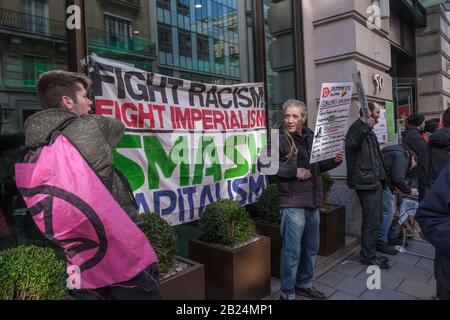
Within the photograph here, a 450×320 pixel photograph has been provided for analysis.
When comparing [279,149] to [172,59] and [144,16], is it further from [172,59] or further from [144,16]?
[144,16]

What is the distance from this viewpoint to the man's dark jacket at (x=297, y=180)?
129 inches

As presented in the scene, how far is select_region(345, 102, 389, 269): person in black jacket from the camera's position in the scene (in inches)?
172

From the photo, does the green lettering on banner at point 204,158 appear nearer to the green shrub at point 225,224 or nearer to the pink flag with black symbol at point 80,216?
the green shrub at point 225,224

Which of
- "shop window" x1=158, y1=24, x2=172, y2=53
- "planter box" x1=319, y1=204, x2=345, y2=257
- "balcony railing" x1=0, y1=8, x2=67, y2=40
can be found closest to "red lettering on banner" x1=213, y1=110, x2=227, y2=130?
"shop window" x1=158, y1=24, x2=172, y2=53

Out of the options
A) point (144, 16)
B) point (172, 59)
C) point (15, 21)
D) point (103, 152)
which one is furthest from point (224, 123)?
point (103, 152)

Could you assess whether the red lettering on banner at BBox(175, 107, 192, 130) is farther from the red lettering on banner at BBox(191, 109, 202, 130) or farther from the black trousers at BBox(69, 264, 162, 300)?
the black trousers at BBox(69, 264, 162, 300)

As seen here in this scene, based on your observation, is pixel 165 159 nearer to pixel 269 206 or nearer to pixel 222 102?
pixel 222 102

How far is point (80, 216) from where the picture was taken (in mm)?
1489

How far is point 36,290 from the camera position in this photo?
1.88 metres

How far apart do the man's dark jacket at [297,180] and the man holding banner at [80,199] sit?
72.8 inches

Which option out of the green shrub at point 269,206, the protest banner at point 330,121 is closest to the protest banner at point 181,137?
the green shrub at point 269,206

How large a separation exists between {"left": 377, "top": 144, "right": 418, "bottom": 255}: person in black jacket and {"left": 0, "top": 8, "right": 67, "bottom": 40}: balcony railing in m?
4.10

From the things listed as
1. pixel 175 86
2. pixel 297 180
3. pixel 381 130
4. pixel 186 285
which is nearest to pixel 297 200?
pixel 297 180

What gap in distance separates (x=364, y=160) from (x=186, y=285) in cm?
276
